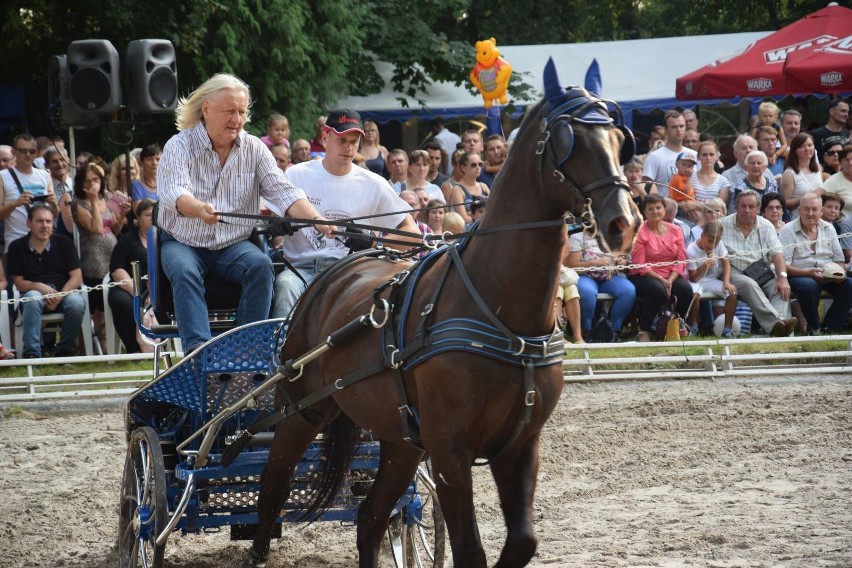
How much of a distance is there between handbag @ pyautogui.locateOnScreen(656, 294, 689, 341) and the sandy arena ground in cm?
165

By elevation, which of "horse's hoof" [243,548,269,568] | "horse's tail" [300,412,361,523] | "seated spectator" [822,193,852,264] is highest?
"seated spectator" [822,193,852,264]

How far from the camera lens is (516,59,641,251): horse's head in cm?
386

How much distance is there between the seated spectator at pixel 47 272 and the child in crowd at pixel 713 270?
6.03m

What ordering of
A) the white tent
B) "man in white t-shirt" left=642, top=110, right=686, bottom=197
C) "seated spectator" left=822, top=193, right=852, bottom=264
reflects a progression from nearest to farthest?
"seated spectator" left=822, top=193, right=852, bottom=264, "man in white t-shirt" left=642, top=110, right=686, bottom=197, the white tent

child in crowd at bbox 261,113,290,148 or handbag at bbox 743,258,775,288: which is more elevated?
child in crowd at bbox 261,113,290,148

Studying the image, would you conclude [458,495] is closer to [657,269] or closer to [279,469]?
[279,469]

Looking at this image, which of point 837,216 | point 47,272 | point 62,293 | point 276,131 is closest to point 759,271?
point 837,216

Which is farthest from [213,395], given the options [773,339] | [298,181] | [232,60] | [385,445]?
[232,60]

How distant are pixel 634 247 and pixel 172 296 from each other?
19.1 ft

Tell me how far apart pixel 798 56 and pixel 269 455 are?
12.8 meters

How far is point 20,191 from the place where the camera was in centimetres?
1210

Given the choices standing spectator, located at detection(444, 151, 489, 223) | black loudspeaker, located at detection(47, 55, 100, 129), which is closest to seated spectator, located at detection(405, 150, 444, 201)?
standing spectator, located at detection(444, 151, 489, 223)

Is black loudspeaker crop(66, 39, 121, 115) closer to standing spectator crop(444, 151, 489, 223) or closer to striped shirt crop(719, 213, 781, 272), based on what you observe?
standing spectator crop(444, 151, 489, 223)

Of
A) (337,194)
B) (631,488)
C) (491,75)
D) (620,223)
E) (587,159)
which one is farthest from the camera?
(491,75)
